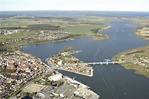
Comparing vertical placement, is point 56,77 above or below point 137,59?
above

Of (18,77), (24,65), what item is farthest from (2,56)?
(18,77)

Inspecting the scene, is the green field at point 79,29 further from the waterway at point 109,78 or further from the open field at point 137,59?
the open field at point 137,59

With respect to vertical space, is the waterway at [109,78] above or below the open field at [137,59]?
below

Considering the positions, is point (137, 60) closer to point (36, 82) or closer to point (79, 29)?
point (36, 82)

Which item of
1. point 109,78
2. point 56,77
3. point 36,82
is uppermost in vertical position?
point 56,77

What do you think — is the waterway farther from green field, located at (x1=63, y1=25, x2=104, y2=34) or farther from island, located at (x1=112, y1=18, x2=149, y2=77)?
green field, located at (x1=63, y1=25, x2=104, y2=34)

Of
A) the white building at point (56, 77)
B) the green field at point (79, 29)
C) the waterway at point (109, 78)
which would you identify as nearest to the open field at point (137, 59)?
the waterway at point (109, 78)

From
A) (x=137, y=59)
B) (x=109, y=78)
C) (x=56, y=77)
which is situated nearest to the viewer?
(x=56, y=77)

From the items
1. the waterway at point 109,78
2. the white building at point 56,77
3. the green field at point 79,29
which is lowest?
the waterway at point 109,78

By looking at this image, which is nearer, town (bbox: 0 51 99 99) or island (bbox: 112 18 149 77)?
town (bbox: 0 51 99 99)

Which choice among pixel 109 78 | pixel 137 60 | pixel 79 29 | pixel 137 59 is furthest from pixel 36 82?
pixel 79 29

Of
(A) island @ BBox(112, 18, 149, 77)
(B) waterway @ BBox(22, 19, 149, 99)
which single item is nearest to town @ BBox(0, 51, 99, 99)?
(B) waterway @ BBox(22, 19, 149, 99)

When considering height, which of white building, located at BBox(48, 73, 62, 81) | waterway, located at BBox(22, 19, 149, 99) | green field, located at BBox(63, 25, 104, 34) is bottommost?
waterway, located at BBox(22, 19, 149, 99)
